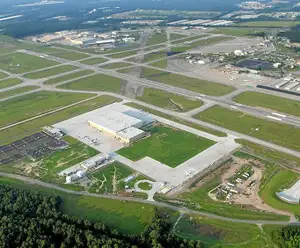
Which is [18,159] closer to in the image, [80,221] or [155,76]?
[80,221]

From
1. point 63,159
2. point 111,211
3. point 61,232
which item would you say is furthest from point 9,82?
point 61,232

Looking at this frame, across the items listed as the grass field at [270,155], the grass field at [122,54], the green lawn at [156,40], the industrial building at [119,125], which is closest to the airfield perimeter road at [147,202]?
the grass field at [270,155]

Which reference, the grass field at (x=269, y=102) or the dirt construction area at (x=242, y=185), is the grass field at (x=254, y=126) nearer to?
the grass field at (x=269, y=102)

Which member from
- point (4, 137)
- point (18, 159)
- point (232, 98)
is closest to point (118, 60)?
point (232, 98)

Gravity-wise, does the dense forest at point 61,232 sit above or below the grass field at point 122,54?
below

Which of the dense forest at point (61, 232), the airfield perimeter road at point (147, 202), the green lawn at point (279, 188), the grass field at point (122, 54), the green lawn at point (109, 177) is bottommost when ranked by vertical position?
the airfield perimeter road at point (147, 202)

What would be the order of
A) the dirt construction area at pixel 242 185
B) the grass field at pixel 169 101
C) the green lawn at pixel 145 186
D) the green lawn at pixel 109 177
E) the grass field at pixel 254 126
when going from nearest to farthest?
the dirt construction area at pixel 242 185 → the green lawn at pixel 145 186 → the green lawn at pixel 109 177 → the grass field at pixel 254 126 → the grass field at pixel 169 101

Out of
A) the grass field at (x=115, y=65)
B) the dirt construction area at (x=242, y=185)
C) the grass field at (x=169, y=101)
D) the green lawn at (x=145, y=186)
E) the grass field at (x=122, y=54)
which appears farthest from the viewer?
the grass field at (x=122, y=54)

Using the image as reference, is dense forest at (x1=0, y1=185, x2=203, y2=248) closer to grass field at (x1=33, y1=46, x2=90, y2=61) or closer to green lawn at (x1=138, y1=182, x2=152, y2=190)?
green lawn at (x1=138, y1=182, x2=152, y2=190)
